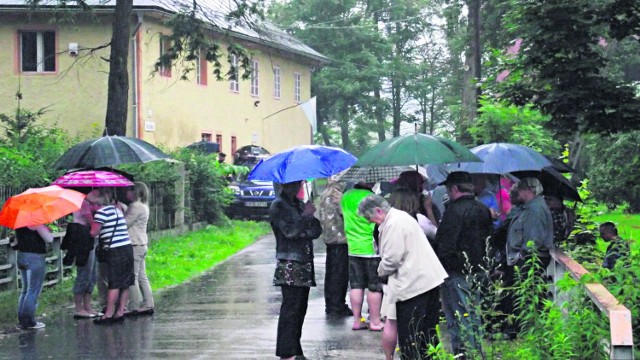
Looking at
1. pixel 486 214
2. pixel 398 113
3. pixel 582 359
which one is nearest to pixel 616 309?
pixel 582 359

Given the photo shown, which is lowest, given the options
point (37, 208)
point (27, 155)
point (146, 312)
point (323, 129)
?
point (146, 312)

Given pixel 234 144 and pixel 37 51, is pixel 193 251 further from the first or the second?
pixel 234 144

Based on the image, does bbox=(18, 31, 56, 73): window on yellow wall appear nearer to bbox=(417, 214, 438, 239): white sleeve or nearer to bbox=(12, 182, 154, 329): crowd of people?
bbox=(12, 182, 154, 329): crowd of people

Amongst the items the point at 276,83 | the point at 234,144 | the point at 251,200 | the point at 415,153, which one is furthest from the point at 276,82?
the point at 415,153

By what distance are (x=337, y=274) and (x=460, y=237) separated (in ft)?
13.4

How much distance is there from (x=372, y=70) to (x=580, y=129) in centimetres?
5394

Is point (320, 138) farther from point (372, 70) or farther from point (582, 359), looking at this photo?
point (582, 359)

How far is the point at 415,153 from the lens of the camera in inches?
416

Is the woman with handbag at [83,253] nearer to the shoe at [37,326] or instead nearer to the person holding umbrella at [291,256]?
the shoe at [37,326]

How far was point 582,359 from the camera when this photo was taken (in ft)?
23.8

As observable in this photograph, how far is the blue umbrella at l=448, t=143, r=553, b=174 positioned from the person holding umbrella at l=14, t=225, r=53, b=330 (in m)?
4.93

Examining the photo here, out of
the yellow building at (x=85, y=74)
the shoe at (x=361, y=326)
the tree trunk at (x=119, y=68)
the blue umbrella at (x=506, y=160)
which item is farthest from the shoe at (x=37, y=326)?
the yellow building at (x=85, y=74)

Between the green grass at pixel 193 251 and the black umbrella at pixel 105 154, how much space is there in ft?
12.6

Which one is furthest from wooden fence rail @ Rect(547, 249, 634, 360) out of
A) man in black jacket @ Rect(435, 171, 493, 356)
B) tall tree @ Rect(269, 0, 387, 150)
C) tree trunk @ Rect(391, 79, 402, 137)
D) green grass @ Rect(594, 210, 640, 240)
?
tree trunk @ Rect(391, 79, 402, 137)
